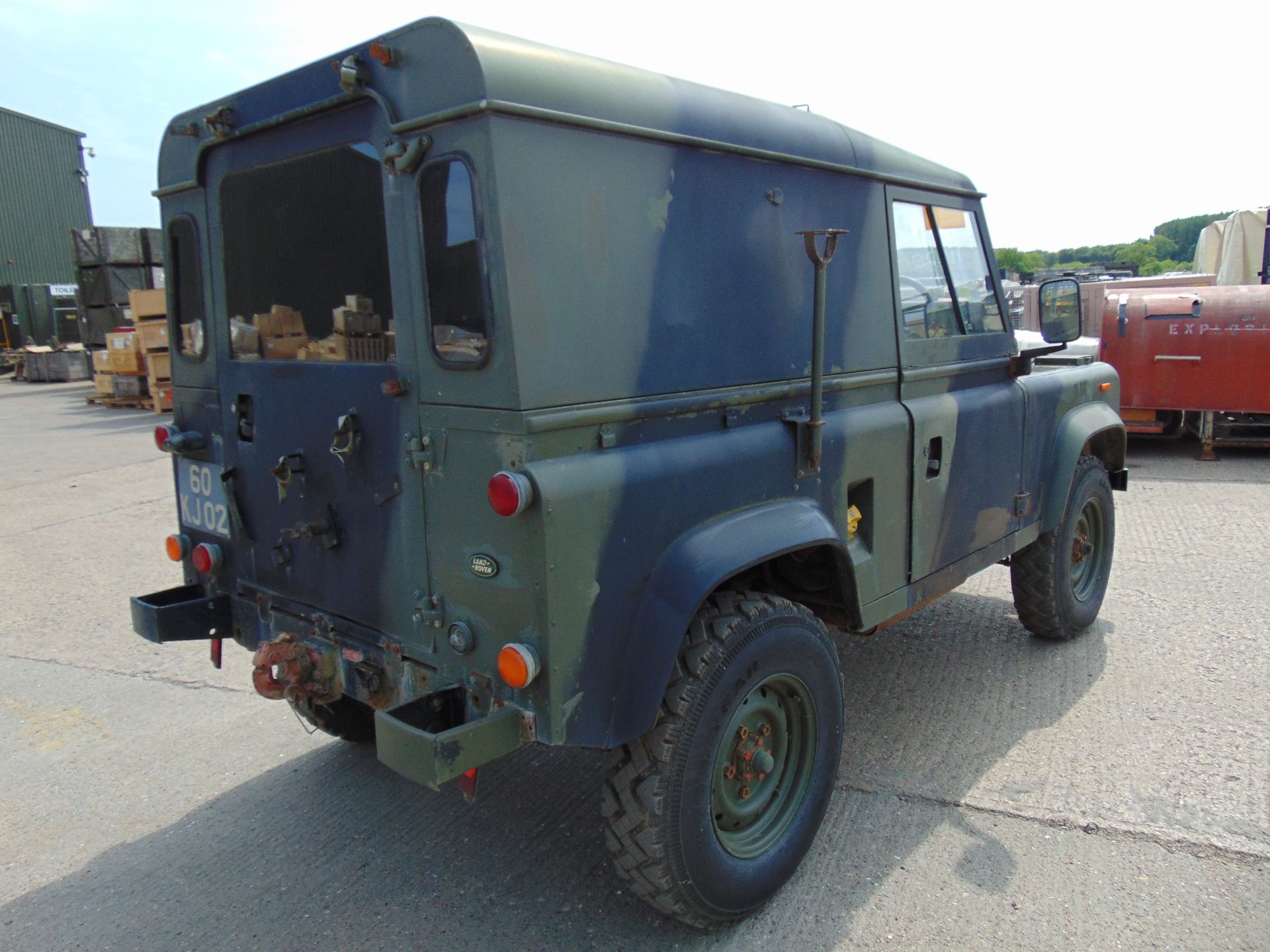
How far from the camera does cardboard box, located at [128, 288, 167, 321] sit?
48.9 ft

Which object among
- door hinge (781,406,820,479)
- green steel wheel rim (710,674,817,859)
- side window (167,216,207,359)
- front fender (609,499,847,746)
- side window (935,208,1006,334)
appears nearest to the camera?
front fender (609,499,847,746)

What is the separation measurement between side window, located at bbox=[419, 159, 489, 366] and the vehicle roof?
16 centimetres

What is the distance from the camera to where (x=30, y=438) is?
43.2 feet

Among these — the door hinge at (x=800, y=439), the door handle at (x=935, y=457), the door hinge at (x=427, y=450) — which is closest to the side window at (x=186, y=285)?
the door hinge at (x=427, y=450)

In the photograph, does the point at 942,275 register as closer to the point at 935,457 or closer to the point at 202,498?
the point at 935,457

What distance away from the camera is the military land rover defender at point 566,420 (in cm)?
227

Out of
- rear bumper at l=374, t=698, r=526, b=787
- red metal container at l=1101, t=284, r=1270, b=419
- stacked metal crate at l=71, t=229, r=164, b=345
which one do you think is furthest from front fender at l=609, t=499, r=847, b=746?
stacked metal crate at l=71, t=229, r=164, b=345

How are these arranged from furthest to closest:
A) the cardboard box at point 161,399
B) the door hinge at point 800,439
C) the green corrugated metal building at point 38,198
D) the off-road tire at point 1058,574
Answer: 1. the green corrugated metal building at point 38,198
2. the cardboard box at point 161,399
3. the off-road tire at point 1058,574
4. the door hinge at point 800,439

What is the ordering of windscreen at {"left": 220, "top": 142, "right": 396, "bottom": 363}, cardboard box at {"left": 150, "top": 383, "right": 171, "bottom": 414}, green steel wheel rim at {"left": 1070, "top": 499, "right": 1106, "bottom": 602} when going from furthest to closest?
cardboard box at {"left": 150, "top": 383, "right": 171, "bottom": 414} < green steel wheel rim at {"left": 1070, "top": 499, "right": 1106, "bottom": 602} < windscreen at {"left": 220, "top": 142, "right": 396, "bottom": 363}

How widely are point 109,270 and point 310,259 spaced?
18710 mm

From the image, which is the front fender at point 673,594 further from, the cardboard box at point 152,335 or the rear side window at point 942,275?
the cardboard box at point 152,335

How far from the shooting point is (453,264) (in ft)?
7.57

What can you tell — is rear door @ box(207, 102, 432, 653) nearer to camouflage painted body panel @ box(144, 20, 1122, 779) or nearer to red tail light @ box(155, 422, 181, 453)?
camouflage painted body panel @ box(144, 20, 1122, 779)

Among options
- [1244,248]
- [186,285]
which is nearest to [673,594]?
[186,285]
